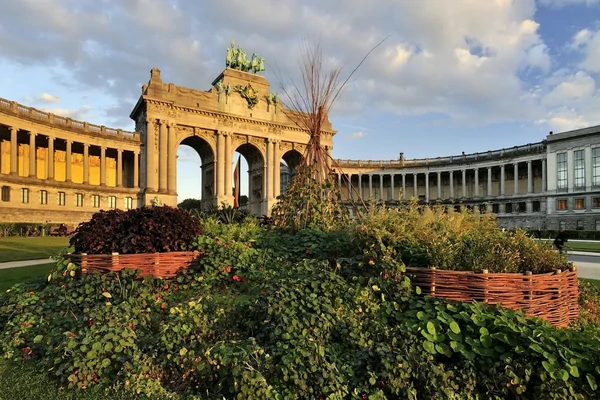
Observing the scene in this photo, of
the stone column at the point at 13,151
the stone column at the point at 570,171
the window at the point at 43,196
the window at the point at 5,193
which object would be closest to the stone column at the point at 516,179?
the stone column at the point at 570,171

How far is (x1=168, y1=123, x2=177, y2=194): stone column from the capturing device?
46875mm

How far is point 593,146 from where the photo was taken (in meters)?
53.0

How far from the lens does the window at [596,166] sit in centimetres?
5228

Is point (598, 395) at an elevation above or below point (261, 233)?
below

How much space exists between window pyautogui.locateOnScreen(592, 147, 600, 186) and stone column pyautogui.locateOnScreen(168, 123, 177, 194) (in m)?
59.5

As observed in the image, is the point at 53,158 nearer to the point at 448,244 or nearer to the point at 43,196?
the point at 43,196

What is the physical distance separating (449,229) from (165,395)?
4.81 m

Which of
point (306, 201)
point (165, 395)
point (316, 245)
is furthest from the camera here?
point (306, 201)

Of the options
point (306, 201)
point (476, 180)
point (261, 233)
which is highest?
point (476, 180)

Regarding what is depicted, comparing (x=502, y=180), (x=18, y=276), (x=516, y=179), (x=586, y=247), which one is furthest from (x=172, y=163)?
(x=516, y=179)

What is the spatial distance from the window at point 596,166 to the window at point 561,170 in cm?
370

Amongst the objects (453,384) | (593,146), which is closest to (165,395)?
(453,384)

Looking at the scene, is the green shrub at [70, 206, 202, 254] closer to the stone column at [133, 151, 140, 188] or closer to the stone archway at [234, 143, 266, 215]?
the stone column at [133, 151, 140, 188]

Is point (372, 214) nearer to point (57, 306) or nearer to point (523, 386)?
point (523, 386)
